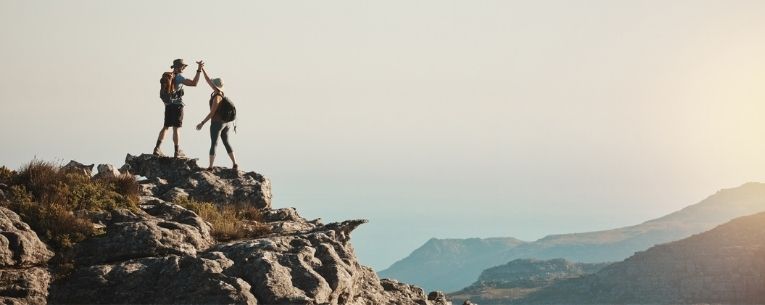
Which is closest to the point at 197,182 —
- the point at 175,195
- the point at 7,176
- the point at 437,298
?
the point at 175,195

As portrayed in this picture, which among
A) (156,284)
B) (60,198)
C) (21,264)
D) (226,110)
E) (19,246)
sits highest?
(226,110)

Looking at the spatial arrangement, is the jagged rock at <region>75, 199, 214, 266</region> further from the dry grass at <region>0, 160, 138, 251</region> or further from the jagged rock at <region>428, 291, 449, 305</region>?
the jagged rock at <region>428, 291, 449, 305</region>

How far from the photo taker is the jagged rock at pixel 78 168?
2303 centimetres

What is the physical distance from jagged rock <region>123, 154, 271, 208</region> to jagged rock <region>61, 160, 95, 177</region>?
1.60m

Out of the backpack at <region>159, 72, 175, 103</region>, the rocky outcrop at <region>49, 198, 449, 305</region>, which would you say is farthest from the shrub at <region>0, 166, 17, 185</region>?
the backpack at <region>159, 72, 175, 103</region>

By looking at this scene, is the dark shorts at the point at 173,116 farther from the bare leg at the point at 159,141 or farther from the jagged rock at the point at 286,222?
the jagged rock at the point at 286,222

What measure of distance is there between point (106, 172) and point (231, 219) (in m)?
4.09

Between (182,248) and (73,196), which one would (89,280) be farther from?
(73,196)

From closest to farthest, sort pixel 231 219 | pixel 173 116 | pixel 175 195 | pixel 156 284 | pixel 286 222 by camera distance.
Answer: pixel 156 284 → pixel 231 219 → pixel 286 222 → pixel 175 195 → pixel 173 116

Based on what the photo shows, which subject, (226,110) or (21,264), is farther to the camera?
(226,110)

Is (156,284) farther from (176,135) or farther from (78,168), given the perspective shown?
A: (176,135)

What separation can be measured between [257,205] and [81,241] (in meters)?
7.30

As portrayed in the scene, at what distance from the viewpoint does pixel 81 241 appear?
18.3m

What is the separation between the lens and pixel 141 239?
1817cm
